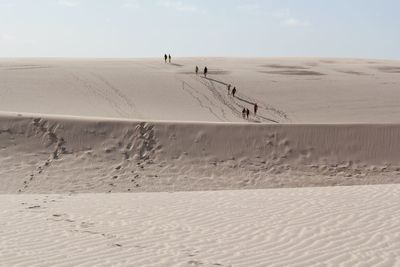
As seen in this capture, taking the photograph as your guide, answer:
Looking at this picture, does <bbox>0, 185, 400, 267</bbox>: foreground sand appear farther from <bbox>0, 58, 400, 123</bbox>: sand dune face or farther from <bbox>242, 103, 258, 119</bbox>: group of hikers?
<bbox>242, 103, 258, 119</bbox>: group of hikers

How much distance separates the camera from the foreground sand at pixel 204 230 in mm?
5316

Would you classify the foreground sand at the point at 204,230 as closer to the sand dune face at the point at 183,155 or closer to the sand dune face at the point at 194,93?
the sand dune face at the point at 183,155

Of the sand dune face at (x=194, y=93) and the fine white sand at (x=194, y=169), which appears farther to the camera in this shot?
the sand dune face at (x=194, y=93)

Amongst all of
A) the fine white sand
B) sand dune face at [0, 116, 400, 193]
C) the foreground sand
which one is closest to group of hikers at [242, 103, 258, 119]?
the fine white sand

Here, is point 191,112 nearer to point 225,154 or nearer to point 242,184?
point 225,154

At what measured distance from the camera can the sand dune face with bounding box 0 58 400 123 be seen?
2511cm

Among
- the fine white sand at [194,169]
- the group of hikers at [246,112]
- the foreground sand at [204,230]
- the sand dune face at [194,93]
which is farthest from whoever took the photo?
the sand dune face at [194,93]

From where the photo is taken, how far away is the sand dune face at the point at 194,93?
25109 millimetres

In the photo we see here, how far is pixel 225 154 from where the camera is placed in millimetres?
15438

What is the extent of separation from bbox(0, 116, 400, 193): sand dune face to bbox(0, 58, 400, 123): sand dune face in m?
7.44

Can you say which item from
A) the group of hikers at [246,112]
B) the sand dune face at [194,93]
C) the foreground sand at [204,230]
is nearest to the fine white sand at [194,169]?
the foreground sand at [204,230]

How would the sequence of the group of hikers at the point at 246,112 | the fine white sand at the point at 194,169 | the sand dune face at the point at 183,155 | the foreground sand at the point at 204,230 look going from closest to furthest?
the foreground sand at the point at 204,230, the fine white sand at the point at 194,169, the sand dune face at the point at 183,155, the group of hikers at the point at 246,112

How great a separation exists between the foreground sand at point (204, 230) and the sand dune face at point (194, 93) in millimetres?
15027

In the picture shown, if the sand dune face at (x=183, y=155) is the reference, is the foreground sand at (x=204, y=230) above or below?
above
